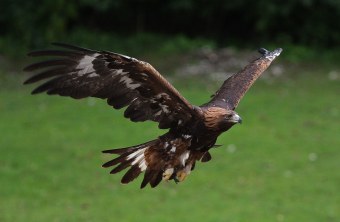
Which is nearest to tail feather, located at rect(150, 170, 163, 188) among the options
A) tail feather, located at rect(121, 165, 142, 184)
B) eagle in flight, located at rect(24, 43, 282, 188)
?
eagle in flight, located at rect(24, 43, 282, 188)

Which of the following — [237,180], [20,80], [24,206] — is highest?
[20,80]

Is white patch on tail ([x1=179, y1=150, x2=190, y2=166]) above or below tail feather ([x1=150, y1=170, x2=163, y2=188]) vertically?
above

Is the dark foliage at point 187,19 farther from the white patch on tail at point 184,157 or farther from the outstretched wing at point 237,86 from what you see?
the white patch on tail at point 184,157

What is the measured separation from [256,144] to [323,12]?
24.5 ft

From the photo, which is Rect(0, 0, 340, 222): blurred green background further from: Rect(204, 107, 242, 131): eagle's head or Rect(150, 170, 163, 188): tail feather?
Rect(204, 107, 242, 131): eagle's head

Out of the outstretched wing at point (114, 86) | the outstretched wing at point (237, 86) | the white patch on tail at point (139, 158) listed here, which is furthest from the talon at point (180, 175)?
the outstretched wing at point (237, 86)

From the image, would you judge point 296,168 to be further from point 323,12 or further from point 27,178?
point 323,12

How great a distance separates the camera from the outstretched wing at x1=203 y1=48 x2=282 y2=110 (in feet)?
19.7

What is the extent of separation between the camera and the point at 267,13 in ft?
61.4

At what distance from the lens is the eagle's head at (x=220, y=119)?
5492mm

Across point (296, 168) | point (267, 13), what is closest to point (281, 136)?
point (296, 168)

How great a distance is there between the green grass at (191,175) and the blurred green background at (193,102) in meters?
0.02

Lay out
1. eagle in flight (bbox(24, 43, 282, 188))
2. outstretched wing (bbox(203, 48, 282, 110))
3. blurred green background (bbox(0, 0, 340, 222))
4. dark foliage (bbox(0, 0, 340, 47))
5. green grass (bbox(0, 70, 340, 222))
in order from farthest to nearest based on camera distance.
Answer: dark foliage (bbox(0, 0, 340, 47))
blurred green background (bbox(0, 0, 340, 222))
green grass (bbox(0, 70, 340, 222))
outstretched wing (bbox(203, 48, 282, 110))
eagle in flight (bbox(24, 43, 282, 188))

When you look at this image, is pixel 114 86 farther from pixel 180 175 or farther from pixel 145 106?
pixel 180 175
